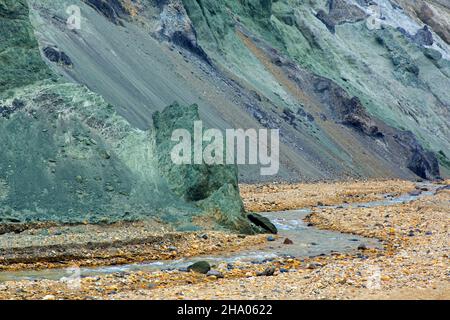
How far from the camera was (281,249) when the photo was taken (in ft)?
72.7

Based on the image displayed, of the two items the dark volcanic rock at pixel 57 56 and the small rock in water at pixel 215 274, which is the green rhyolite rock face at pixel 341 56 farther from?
the small rock in water at pixel 215 274

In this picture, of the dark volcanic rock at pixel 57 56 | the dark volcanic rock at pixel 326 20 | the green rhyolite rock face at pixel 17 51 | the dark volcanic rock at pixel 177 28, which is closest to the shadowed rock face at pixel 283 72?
the dark volcanic rock at pixel 177 28

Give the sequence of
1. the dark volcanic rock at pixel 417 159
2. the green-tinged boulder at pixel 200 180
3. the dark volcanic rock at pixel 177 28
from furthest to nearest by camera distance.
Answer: the dark volcanic rock at pixel 417 159 < the dark volcanic rock at pixel 177 28 < the green-tinged boulder at pixel 200 180

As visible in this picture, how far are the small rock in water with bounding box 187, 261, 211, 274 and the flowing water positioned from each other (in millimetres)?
765

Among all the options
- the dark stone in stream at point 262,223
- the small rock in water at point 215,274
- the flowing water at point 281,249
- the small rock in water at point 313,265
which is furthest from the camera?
the dark stone in stream at point 262,223

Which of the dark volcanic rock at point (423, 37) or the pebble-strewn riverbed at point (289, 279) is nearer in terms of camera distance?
Answer: the pebble-strewn riverbed at point (289, 279)

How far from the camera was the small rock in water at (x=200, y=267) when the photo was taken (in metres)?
17.7

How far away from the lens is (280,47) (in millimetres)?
68000

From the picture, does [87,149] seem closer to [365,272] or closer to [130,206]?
[130,206]

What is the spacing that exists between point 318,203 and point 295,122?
61.7ft

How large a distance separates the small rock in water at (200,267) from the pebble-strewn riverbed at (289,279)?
0.28 metres

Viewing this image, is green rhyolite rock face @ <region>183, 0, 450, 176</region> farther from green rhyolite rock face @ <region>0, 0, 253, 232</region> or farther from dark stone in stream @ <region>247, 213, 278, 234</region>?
green rhyolite rock face @ <region>0, 0, 253, 232</region>

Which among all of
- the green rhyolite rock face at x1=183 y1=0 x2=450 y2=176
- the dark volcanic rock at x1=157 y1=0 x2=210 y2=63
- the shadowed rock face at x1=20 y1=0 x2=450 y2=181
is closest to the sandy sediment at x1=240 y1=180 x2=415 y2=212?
the shadowed rock face at x1=20 y1=0 x2=450 y2=181

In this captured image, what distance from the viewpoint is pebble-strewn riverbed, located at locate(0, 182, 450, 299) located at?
1420 centimetres
